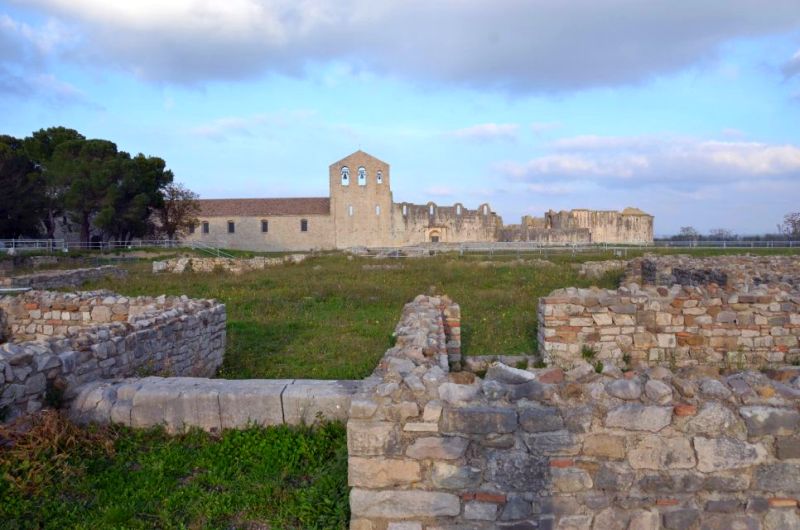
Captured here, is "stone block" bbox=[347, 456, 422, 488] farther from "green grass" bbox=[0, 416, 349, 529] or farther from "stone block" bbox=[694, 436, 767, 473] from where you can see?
"stone block" bbox=[694, 436, 767, 473]

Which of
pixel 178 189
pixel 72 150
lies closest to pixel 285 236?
pixel 178 189

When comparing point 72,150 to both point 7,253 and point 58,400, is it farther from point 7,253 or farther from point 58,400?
point 58,400

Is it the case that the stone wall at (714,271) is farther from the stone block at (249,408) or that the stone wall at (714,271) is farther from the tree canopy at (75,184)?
the tree canopy at (75,184)

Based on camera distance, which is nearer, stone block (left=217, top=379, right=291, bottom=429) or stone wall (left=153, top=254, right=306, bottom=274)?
stone block (left=217, top=379, right=291, bottom=429)

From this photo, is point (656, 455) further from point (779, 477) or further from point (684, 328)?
point (684, 328)

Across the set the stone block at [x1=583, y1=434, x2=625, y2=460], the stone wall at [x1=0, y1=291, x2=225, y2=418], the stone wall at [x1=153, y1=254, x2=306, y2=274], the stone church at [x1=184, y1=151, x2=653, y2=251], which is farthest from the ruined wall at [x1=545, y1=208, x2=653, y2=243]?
the stone block at [x1=583, y1=434, x2=625, y2=460]

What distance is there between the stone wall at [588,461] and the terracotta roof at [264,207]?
186 ft

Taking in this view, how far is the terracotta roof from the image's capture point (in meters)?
59.2

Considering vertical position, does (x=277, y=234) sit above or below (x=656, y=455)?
above

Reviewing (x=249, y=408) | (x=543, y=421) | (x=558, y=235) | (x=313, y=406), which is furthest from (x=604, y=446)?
(x=558, y=235)

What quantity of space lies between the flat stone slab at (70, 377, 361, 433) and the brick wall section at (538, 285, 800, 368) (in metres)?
4.22

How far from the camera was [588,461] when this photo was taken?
316 cm

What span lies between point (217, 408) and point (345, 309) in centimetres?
976

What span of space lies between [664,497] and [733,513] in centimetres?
39
